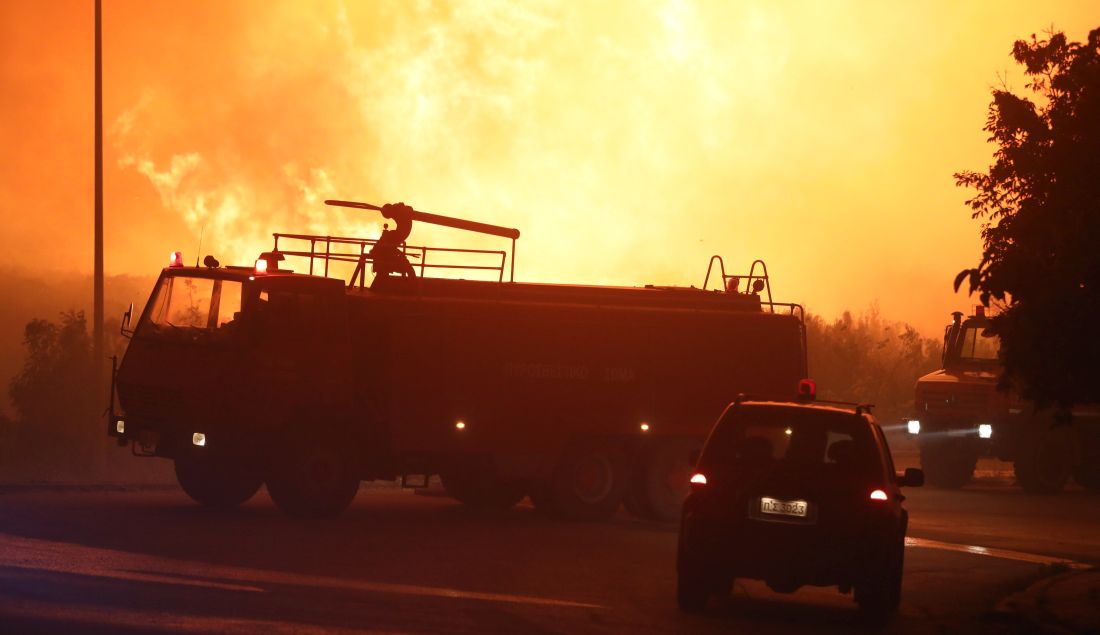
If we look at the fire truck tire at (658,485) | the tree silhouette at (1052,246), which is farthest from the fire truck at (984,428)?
the tree silhouette at (1052,246)

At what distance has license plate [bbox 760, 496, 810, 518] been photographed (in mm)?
12430

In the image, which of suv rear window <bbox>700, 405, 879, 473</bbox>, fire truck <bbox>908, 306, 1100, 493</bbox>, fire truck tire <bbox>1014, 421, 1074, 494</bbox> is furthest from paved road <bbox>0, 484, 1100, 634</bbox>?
fire truck tire <bbox>1014, 421, 1074, 494</bbox>

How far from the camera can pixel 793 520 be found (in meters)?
12.4

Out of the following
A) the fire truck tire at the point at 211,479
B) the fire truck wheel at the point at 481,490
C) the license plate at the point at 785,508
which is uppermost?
the license plate at the point at 785,508

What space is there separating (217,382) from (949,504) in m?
13.6

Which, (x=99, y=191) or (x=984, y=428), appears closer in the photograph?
(x=984, y=428)

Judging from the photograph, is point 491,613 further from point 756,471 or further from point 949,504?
point 949,504

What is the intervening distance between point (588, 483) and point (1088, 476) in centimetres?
1421

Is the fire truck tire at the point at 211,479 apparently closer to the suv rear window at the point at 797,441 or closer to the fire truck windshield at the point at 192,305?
the fire truck windshield at the point at 192,305

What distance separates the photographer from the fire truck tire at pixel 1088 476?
31.8 meters

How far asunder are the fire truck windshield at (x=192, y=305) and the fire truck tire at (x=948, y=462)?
1649cm

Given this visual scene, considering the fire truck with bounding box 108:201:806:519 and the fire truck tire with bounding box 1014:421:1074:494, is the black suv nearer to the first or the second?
the fire truck with bounding box 108:201:806:519

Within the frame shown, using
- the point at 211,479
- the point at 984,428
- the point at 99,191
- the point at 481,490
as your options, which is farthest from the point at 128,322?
the point at 984,428

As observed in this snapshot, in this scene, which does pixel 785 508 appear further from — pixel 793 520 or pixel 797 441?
pixel 797 441
